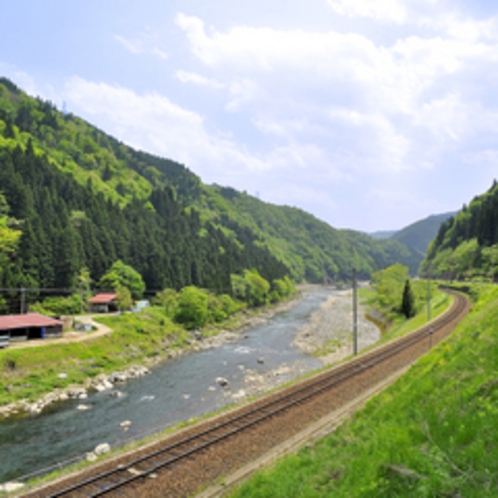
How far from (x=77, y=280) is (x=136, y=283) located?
1246 centimetres

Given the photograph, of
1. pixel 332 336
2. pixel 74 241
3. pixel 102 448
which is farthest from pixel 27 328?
pixel 332 336

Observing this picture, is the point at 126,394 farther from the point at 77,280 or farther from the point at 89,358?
the point at 77,280

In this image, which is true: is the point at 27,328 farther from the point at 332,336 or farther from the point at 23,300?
the point at 332,336

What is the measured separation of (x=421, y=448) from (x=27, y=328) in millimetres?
44355

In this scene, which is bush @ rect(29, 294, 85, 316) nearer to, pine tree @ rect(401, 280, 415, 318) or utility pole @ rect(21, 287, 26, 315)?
utility pole @ rect(21, 287, 26, 315)

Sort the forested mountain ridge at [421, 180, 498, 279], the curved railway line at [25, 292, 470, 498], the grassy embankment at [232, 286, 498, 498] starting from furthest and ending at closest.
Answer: the forested mountain ridge at [421, 180, 498, 279]
the curved railway line at [25, 292, 470, 498]
the grassy embankment at [232, 286, 498, 498]

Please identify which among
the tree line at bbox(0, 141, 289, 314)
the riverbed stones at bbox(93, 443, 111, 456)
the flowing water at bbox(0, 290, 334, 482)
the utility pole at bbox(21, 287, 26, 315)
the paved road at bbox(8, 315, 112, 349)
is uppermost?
the tree line at bbox(0, 141, 289, 314)

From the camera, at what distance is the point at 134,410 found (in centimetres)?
2970

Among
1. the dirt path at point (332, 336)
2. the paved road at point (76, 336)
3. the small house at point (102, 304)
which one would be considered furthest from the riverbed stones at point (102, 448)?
the small house at point (102, 304)

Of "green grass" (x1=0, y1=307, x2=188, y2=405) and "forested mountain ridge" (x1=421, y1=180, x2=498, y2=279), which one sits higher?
"forested mountain ridge" (x1=421, y1=180, x2=498, y2=279)

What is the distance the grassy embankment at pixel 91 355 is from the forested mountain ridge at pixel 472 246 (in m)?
42.3

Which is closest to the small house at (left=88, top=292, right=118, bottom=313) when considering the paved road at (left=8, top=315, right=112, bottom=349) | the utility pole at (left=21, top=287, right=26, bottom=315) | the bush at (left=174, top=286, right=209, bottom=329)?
the paved road at (left=8, top=315, right=112, bottom=349)

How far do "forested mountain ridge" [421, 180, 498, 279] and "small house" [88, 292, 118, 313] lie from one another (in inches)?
2071

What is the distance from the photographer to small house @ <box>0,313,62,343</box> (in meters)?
41.1
